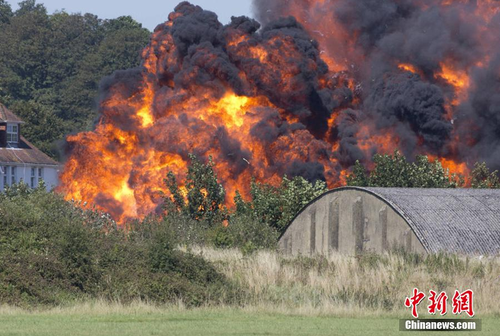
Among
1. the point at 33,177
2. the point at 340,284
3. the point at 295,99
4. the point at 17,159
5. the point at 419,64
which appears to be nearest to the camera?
the point at 340,284

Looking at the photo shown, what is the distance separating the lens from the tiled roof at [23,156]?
292ft

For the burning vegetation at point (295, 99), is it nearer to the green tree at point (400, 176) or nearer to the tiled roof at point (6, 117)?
the green tree at point (400, 176)

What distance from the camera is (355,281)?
35594 mm

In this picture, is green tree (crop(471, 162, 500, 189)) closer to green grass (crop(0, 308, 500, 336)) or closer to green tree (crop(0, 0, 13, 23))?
green grass (crop(0, 308, 500, 336))

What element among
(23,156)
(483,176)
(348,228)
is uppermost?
(23,156)

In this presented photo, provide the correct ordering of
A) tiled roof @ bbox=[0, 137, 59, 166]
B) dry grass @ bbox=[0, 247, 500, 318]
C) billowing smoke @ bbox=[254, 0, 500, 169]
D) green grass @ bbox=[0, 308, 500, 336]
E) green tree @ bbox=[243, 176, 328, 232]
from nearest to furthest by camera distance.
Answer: green grass @ bbox=[0, 308, 500, 336] < dry grass @ bbox=[0, 247, 500, 318] < green tree @ bbox=[243, 176, 328, 232] < billowing smoke @ bbox=[254, 0, 500, 169] < tiled roof @ bbox=[0, 137, 59, 166]

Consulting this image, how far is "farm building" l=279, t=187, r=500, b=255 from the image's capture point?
148ft

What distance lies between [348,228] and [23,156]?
47.2 metres

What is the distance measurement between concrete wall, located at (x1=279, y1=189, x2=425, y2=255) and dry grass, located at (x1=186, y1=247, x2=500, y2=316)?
5.95m

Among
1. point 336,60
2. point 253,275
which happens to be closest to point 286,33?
point 336,60

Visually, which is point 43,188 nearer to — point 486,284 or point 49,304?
point 49,304

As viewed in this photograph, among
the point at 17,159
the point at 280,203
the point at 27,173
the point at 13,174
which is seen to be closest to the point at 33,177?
the point at 27,173

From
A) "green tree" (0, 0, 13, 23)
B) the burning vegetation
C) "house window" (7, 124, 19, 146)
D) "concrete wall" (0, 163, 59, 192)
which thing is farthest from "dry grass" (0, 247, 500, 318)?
"green tree" (0, 0, 13, 23)

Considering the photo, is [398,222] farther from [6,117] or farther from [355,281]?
[6,117]
